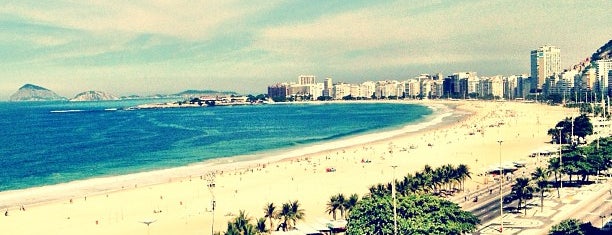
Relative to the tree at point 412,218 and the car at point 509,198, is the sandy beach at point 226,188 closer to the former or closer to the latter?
the car at point 509,198

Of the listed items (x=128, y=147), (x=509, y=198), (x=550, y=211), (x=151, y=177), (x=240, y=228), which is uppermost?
(x=240, y=228)

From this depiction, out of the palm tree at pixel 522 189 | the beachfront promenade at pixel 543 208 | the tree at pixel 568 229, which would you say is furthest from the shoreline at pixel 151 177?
the tree at pixel 568 229

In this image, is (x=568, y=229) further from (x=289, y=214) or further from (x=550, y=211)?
(x=289, y=214)

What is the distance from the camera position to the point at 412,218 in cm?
3612

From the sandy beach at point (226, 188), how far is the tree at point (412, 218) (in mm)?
14138

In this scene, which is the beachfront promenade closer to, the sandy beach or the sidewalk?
the sidewalk

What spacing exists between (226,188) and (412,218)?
126 feet

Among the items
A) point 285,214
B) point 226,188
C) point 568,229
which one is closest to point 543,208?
point 568,229

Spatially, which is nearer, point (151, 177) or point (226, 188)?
point (226, 188)

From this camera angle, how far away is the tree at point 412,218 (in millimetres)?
35362

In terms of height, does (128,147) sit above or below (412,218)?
below

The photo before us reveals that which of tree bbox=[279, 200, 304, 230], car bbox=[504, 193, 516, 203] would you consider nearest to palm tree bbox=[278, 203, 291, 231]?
tree bbox=[279, 200, 304, 230]

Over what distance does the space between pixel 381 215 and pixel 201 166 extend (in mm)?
61459

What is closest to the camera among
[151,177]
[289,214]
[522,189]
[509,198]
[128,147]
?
[289,214]
